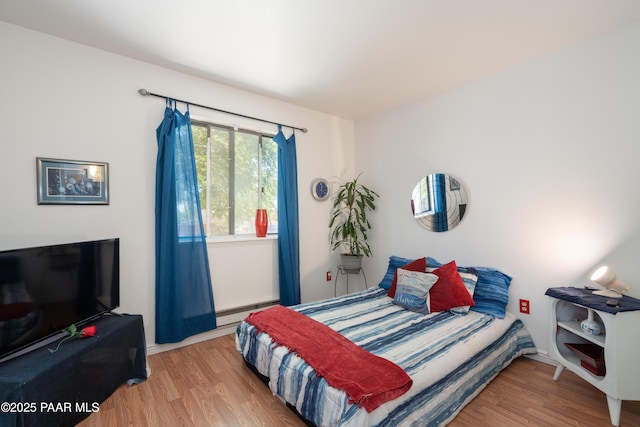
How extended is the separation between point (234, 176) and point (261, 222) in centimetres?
59

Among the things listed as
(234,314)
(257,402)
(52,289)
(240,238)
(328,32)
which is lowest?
(257,402)

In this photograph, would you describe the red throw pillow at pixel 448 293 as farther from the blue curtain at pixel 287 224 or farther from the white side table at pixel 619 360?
the blue curtain at pixel 287 224

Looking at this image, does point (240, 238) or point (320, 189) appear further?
point (320, 189)

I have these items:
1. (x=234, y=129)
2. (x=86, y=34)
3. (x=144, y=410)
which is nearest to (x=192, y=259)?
(x=144, y=410)

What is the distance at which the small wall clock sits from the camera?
3678 millimetres

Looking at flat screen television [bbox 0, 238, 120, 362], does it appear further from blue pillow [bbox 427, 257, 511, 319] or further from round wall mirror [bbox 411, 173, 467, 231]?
blue pillow [bbox 427, 257, 511, 319]

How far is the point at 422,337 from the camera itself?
2018mm

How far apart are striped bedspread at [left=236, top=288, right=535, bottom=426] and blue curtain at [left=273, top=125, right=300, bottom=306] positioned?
72cm

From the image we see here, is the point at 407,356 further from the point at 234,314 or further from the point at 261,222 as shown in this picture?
the point at 261,222

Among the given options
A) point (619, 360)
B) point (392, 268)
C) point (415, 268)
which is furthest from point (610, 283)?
point (392, 268)

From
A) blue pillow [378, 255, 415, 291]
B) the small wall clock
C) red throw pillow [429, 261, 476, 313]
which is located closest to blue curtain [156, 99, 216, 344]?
the small wall clock

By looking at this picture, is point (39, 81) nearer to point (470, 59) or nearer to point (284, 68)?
point (284, 68)

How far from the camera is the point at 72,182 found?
2213 millimetres

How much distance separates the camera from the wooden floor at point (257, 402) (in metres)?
1.74
